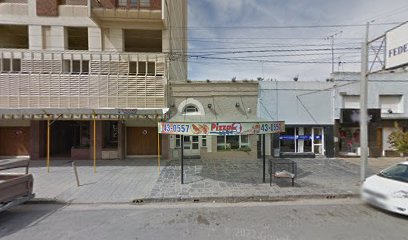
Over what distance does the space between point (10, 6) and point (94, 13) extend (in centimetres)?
570

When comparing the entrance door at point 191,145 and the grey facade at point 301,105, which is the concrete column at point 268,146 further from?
the entrance door at point 191,145

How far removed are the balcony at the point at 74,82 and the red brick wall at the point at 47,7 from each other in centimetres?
269

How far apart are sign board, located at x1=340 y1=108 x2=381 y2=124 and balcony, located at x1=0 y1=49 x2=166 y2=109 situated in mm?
12050

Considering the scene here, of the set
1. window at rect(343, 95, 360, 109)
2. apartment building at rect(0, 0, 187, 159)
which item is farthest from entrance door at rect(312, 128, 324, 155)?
apartment building at rect(0, 0, 187, 159)

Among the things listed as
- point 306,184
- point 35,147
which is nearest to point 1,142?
point 35,147

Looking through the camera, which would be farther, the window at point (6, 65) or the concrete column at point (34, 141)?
the concrete column at point (34, 141)

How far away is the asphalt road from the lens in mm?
4902

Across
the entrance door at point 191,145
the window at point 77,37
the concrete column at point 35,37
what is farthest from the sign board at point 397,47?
the concrete column at point 35,37

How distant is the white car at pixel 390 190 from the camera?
5480mm

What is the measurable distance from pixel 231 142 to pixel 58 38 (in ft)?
43.0

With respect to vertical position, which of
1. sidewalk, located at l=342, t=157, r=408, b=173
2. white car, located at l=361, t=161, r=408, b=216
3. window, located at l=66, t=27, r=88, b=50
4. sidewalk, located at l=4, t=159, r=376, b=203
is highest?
window, located at l=66, t=27, r=88, b=50

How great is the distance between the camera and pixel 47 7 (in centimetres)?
1365

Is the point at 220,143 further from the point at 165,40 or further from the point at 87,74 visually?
the point at 87,74

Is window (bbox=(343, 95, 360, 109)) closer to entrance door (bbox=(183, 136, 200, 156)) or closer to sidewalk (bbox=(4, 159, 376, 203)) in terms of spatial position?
sidewalk (bbox=(4, 159, 376, 203))
